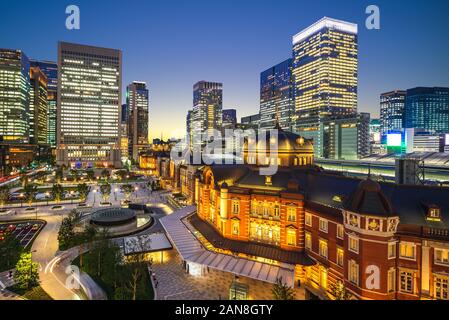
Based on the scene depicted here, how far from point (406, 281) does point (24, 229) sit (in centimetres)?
7176

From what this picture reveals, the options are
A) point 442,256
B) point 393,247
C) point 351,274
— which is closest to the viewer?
point 442,256

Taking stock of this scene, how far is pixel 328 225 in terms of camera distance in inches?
1411

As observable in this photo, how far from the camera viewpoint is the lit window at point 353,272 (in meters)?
29.8

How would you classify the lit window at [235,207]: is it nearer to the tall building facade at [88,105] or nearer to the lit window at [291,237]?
the lit window at [291,237]

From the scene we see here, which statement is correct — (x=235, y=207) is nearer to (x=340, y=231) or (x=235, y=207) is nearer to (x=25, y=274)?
(x=340, y=231)

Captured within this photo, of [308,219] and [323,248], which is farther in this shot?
[308,219]

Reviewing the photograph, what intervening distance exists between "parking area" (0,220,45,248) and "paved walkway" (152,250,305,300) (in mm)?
30205

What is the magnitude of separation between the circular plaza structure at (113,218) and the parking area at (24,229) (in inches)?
460

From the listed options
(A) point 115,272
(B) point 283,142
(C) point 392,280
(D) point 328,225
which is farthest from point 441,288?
(A) point 115,272

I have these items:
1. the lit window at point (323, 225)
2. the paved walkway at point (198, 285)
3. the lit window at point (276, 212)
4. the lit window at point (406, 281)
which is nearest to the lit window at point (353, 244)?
the lit window at point (406, 281)

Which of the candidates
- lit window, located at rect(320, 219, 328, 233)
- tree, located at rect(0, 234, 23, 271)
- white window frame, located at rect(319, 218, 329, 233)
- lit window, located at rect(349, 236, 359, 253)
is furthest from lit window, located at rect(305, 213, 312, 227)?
tree, located at rect(0, 234, 23, 271)

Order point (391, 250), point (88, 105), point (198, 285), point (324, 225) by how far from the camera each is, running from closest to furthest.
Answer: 1. point (391, 250)
2. point (324, 225)
3. point (198, 285)
4. point (88, 105)

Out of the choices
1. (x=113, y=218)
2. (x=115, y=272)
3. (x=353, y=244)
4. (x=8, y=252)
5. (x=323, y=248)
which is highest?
(x=353, y=244)
